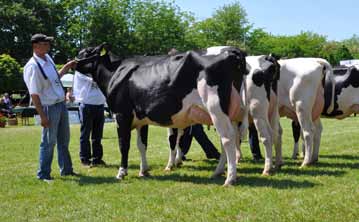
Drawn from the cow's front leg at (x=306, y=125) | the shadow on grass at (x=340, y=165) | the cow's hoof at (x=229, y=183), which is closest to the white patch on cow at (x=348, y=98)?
Answer: the shadow on grass at (x=340, y=165)

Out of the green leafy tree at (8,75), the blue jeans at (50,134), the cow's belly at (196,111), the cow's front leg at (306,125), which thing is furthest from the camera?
the green leafy tree at (8,75)

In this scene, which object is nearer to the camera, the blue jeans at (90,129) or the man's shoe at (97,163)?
the blue jeans at (90,129)

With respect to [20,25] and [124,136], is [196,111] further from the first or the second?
[20,25]

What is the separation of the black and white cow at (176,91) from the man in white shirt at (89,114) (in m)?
1.19

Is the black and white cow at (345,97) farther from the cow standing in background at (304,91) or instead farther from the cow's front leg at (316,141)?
the cow standing in background at (304,91)

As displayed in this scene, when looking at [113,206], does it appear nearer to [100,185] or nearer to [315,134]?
[100,185]

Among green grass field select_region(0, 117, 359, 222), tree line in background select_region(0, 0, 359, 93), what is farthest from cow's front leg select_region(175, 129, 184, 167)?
tree line in background select_region(0, 0, 359, 93)

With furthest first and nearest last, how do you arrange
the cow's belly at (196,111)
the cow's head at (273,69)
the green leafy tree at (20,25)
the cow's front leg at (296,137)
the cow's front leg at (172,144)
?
1. the green leafy tree at (20,25)
2. the cow's front leg at (296,137)
3. the cow's front leg at (172,144)
4. the cow's head at (273,69)
5. the cow's belly at (196,111)

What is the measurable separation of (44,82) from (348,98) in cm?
698

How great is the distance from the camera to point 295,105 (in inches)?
393

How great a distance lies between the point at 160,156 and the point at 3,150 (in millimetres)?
5350

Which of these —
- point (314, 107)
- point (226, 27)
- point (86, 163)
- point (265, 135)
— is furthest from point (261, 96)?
point (226, 27)

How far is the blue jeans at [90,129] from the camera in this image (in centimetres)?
1088

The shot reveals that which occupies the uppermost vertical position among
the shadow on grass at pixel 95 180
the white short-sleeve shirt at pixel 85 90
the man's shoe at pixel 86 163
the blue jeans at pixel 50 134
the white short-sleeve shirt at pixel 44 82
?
the white short-sleeve shirt at pixel 44 82
